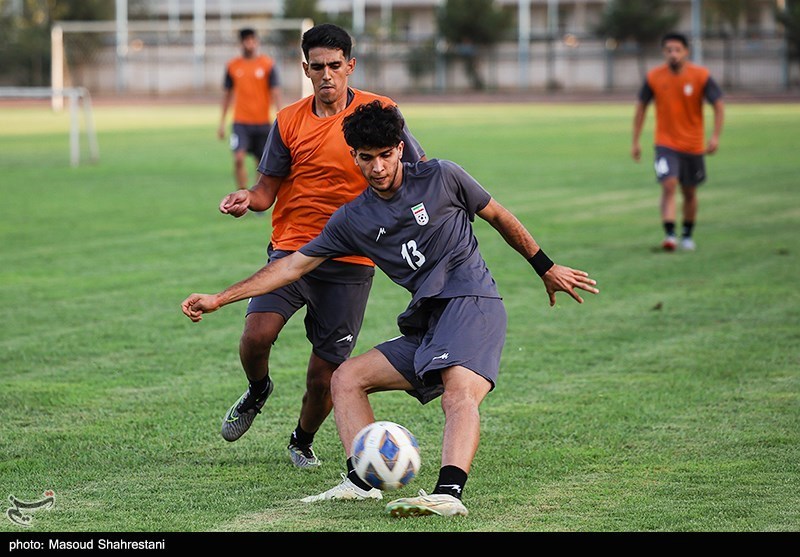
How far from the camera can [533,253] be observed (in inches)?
232

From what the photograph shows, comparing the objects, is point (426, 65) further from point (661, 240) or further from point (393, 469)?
point (393, 469)

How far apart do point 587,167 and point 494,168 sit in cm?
179

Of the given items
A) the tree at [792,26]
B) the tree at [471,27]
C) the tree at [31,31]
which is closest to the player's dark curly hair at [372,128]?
the tree at [792,26]

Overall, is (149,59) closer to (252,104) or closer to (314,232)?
(252,104)

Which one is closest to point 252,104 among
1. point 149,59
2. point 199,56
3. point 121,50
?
point 121,50

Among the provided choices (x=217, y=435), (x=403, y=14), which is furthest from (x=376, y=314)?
(x=403, y=14)

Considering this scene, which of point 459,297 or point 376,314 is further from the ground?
point 459,297

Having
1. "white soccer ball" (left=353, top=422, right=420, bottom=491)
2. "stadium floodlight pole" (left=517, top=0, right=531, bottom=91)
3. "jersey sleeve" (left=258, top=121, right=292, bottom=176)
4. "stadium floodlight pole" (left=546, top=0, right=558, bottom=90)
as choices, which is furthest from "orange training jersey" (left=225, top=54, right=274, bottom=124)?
"stadium floodlight pole" (left=517, top=0, right=531, bottom=91)

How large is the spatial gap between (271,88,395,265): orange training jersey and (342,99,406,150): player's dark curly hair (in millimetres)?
889

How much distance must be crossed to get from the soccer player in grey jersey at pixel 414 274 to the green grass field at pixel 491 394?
0.50 meters

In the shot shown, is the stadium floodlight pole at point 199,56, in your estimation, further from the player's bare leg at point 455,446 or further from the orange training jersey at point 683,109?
the player's bare leg at point 455,446

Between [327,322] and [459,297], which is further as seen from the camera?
[327,322]

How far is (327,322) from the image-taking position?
21.1 ft

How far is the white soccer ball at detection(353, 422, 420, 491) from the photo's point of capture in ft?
17.6
